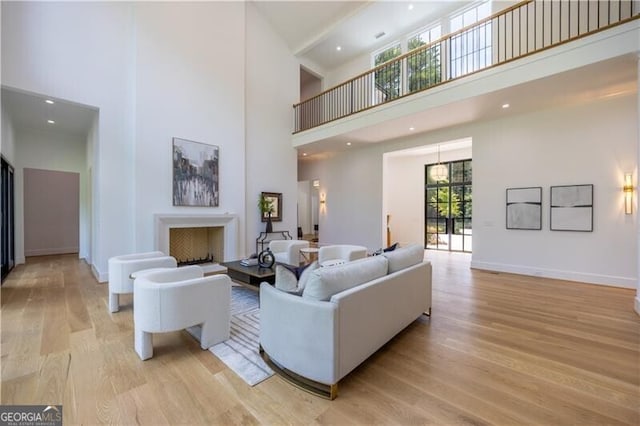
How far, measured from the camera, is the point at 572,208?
496cm

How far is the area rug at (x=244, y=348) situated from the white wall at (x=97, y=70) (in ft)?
10.7

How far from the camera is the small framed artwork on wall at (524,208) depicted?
5324 millimetres

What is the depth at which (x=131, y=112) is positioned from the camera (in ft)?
16.9

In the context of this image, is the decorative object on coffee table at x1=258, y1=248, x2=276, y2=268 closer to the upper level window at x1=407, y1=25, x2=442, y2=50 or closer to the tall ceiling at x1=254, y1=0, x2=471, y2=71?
the tall ceiling at x1=254, y1=0, x2=471, y2=71

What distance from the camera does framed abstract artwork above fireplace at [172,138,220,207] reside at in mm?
5613

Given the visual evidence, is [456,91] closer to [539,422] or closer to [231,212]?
[539,422]

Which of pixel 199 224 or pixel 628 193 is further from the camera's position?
pixel 199 224

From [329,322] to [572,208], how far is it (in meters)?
5.66

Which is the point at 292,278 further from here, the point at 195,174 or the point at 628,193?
the point at 628,193

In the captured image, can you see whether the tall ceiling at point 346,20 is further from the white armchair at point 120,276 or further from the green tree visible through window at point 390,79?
the white armchair at point 120,276

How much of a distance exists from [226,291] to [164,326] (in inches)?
23.0

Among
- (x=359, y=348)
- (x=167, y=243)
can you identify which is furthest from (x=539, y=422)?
(x=167, y=243)

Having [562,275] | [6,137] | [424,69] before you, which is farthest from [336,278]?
[6,137]

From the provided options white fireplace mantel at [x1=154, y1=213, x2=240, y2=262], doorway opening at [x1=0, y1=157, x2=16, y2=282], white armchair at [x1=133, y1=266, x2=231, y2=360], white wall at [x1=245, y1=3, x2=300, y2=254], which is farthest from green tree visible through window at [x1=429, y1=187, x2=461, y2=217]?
doorway opening at [x1=0, y1=157, x2=16, y2=282]
